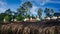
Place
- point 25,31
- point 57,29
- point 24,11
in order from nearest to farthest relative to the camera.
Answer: point 57,29 → point 25,31 → point 24,11

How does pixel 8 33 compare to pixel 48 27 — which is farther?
pixel 8 33

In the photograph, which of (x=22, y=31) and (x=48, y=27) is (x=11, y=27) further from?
(x=48, y=27)

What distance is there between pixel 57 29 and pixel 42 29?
3.7 inches

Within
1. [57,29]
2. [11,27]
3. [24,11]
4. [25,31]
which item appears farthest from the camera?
[24,11]

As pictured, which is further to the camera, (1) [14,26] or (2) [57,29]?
(1) [14,26]

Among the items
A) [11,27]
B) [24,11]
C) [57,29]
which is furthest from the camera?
[24,11]

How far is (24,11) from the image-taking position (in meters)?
24.2

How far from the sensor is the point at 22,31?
4.37 feet

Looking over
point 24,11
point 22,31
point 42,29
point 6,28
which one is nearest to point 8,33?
point 6,28

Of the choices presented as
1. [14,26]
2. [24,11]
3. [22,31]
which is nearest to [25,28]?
[22,31]

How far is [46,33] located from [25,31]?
0.55 feet

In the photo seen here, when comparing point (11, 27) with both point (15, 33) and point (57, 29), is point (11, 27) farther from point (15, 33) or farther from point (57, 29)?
point (57, 29)

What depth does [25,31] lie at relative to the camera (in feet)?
4.31

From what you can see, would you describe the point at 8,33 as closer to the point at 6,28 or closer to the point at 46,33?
the point at 6,28
